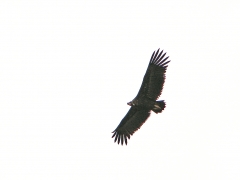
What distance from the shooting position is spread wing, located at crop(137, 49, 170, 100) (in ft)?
96.2

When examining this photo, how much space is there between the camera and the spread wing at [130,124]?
3098 centimetres

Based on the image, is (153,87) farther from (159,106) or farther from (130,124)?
(130,124)

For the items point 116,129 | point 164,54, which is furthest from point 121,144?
point 164,54

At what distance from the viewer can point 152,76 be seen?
29.4 m

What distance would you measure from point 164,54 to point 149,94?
7.78 ft

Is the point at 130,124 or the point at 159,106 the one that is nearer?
the point at 159,106

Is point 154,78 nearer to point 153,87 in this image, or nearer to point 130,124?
point 153,87

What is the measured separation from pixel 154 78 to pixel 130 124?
346 centimetres

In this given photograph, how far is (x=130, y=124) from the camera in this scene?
31219 millimetres

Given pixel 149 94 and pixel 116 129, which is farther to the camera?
pixel 116 129

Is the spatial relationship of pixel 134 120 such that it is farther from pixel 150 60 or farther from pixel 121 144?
pixel 150 60

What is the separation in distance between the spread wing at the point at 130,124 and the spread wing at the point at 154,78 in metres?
1.78

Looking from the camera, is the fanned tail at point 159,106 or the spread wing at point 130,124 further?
the spread wing at point 130,124

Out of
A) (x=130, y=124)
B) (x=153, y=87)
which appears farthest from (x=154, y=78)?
(x=130, y=124)
